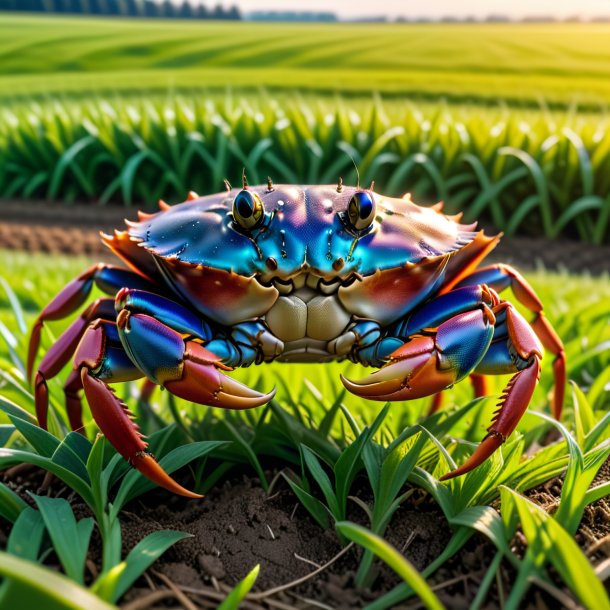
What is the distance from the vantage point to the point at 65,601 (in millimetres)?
1026

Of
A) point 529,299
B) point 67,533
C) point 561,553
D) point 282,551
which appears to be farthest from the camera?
point 529,299

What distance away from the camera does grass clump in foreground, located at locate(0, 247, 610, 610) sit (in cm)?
132

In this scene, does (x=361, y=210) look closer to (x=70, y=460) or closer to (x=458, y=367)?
(x=458, y=367)

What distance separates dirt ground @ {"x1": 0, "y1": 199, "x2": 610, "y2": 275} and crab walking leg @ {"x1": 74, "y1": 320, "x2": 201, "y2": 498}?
396 cm

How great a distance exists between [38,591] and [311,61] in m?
18.6

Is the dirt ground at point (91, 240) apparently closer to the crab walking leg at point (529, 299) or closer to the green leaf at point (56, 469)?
the crab walking leg at point (529, 299)

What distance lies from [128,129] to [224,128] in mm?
1060

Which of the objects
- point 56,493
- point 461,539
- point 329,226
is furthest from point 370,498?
point 56,493

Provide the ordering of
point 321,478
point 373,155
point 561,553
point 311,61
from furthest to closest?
point 311,61 → point 373,155 → point 321,478 → point 561,553

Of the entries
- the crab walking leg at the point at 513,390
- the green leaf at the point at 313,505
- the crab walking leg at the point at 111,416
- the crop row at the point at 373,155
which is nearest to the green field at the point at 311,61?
the crop row at the point at 373,155

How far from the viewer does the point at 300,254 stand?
5.44 ft

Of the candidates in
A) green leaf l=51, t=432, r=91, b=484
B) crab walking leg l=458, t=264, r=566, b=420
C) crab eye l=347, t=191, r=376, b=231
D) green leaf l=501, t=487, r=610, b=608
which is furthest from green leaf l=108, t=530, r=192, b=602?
crab walking leg l=458, t=264, r=566, b=420

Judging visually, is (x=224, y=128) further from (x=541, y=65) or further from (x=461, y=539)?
(x=541, y=65)

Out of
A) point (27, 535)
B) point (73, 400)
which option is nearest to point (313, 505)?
point (27, 535)
